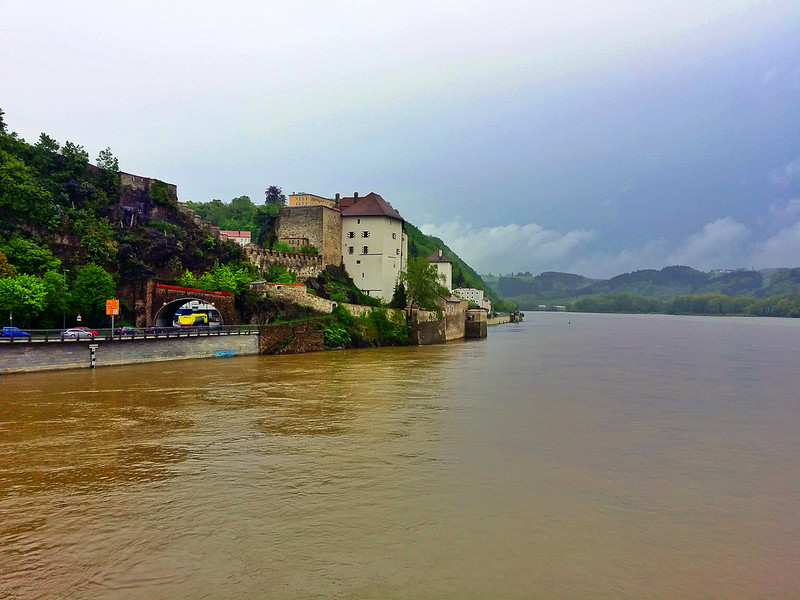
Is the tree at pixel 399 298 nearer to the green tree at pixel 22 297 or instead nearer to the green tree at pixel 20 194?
the green tree at pixel 20 194

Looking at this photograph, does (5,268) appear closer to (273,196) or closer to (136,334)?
(136,334)

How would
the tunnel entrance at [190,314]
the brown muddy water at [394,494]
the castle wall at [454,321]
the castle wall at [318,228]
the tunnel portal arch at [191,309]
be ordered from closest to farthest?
1. the brown muddy water at [394,494]
2. the tunnel entrance at [190,314]
3. the tunnel portal arch at [191,309]
4. the castle wall at [318,228]
5. the castle wall at [454,321]

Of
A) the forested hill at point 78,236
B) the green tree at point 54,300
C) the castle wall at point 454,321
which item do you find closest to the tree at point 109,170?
the forested hill at point 78,236

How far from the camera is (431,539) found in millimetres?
10688

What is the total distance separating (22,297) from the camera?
34.4 metres

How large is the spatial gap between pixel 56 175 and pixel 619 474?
170ft

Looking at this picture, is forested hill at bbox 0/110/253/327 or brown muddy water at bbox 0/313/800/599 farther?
forested hill at bbox 0/110/253/327

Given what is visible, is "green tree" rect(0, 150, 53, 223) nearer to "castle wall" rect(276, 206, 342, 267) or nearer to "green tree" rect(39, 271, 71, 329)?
"green tree" rect(39, 271, 71, 329)

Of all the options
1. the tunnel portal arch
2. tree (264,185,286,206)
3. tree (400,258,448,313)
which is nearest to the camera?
the tunnel portal arch

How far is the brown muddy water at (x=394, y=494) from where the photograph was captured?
30.5 ft

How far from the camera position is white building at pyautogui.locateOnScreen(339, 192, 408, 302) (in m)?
62.9

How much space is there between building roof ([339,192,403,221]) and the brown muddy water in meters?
38.5

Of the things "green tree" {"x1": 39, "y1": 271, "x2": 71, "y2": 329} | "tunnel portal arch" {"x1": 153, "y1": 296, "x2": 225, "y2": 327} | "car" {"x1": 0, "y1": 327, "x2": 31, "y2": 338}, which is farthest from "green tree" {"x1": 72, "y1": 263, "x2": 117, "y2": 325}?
"car" {"x1": 0, "y1": 327, "x2": 31, "y2": 338}

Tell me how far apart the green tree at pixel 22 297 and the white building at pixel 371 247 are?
32.3 meters
